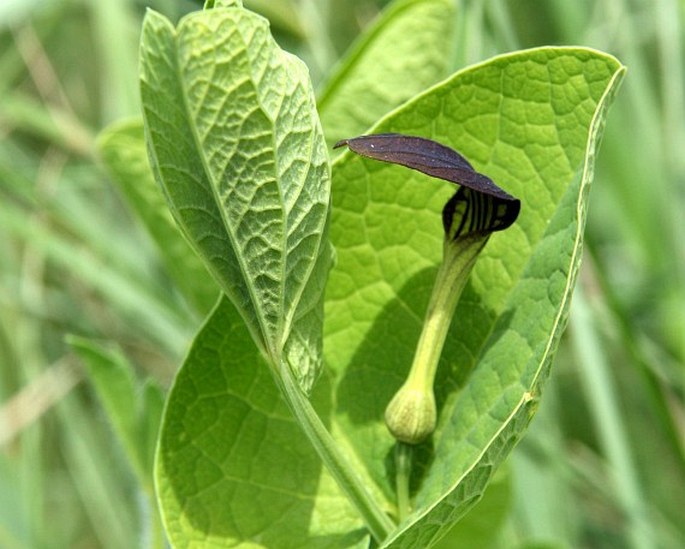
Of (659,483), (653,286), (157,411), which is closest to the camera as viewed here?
(157,411)

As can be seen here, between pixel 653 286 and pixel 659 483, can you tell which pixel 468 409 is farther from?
pixel 659 483

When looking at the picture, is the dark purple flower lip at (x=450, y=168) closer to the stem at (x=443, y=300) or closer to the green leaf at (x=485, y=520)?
the stem at (x=443, y=300)

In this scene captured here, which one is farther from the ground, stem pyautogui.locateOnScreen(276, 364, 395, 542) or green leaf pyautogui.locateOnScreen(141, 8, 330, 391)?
green leaf pyautogui.locateOnScreen(141, 8, 330, 391)

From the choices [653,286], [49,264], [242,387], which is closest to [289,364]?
[242,387]

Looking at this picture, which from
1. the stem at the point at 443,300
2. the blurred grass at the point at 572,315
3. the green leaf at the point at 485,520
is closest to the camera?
the stem at the point at 443,300

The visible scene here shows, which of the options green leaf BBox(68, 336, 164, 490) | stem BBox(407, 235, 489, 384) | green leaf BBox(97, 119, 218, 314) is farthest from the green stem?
green leaf BBox(97, 119, 218, 314)

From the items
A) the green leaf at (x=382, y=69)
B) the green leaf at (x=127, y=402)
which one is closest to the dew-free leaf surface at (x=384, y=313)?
the green leaf at (x=127, y=402)

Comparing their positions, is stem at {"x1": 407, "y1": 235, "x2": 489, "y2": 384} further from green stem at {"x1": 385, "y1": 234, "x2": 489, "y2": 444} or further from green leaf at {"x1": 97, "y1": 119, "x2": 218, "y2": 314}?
green leaf at {"x1": 97, "y1": 119, "x2": 218, "y2": 314}
